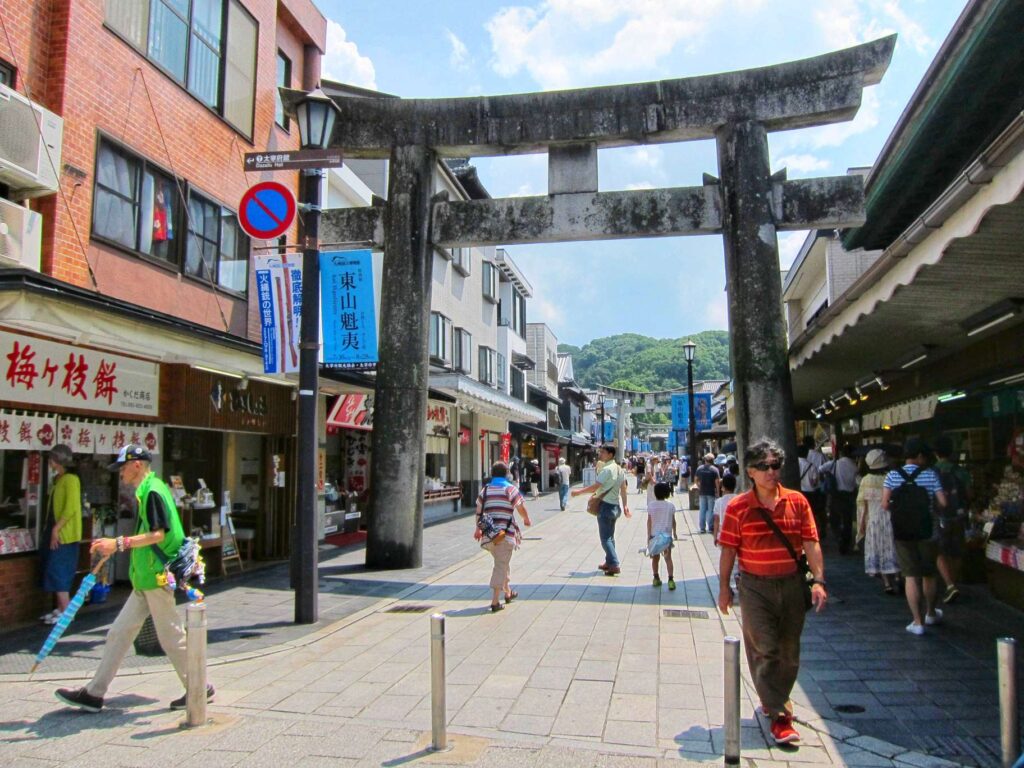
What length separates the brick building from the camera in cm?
836

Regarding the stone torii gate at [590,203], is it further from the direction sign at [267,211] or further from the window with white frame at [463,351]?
the window with white frame at [463,351]

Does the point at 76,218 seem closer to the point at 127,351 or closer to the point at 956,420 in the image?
the point at 127,351

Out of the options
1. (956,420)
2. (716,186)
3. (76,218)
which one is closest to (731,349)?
(716,186)

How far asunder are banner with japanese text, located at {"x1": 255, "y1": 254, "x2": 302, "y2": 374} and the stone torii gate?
8.10 ft

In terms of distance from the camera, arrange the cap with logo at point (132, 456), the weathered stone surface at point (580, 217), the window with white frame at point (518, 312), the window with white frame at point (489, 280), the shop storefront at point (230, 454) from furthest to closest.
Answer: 1. the window with white frame at point (518, 312)
2. the window with white frame at point (489, 280)
3. the weathered stone surface at point (580, 217)
4. the shop storefront at point (230, 454)
5. the cap with logo at point (132, 456)

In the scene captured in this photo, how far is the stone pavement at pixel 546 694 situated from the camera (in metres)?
5.01

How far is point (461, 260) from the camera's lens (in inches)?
1083

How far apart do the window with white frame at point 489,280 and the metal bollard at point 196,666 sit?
86.1 ft

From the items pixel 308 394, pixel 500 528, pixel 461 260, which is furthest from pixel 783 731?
pixel 461 260

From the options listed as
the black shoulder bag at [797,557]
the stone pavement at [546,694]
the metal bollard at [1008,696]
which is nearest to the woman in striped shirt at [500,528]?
the stone pavement at [546,694]

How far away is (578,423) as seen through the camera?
67.2 m

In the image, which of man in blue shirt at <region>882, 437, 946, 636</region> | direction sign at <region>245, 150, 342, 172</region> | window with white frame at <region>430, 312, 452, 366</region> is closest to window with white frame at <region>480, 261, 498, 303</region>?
window with white frame at <region>430, 312, 452, 366</region>

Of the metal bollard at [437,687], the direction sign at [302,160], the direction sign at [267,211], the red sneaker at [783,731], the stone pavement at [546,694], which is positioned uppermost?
the direction sign at [302,160]

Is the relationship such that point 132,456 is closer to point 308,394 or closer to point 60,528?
point 308,394
